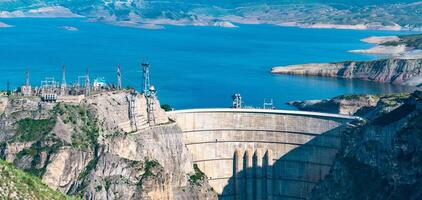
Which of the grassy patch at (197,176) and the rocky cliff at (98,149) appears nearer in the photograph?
the rocky cliff at (98,149)

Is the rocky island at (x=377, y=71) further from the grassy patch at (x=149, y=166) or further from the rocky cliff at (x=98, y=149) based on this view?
the grassy patch at (x=149, y=166)

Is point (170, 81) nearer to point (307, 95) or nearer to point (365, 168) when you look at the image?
point (307, 95)

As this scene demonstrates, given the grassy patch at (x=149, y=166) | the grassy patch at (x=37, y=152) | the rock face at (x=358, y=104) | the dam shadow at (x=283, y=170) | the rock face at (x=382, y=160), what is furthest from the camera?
the rock face at (x=358, y=104)

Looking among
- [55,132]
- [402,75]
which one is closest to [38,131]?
[55,132]

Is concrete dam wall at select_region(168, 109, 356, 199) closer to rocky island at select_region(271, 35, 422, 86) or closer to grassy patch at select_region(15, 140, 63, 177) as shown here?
grassy patch at select_region(15, 140, 63, 177)

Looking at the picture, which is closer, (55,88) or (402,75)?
(55,88)

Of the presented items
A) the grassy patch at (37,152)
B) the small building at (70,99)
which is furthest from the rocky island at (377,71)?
the grassy patch at (37,152)

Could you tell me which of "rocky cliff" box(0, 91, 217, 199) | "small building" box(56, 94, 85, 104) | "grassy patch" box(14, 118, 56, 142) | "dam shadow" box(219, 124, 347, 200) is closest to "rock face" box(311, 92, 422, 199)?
"dam shadow" box(219, 124, 347, 200)
